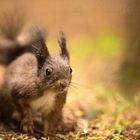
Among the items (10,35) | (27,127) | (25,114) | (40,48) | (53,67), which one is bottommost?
(27,127)

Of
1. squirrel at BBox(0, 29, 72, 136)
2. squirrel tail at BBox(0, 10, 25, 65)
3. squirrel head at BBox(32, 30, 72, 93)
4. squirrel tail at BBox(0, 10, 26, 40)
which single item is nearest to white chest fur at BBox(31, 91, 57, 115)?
squirrel at BBox(0, 29, 72, 136)

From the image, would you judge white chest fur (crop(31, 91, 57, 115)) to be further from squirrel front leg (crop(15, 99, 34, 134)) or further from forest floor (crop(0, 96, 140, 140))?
forest floor (crop(0, 96, 140, 140))

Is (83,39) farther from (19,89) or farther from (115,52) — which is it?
(19,89)

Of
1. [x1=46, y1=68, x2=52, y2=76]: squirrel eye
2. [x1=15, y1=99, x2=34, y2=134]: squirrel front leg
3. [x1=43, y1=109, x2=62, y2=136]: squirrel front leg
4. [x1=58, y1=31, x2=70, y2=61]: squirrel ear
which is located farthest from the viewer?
[x1=43, y1=109, x2=62, y2=136]: squirrel front leg

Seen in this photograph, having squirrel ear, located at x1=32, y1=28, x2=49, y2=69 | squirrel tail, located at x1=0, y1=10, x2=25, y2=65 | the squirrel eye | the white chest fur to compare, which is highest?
squirrel tail, located at x1=0, y1=10, x2=25, y2=65

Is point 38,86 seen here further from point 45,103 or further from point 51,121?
point 51,121

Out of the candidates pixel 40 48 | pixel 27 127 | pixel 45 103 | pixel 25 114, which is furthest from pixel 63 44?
pixel 27 127

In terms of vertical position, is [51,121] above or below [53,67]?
below

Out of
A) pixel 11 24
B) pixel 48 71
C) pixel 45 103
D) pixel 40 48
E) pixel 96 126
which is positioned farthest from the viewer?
pixel 11 24
